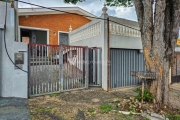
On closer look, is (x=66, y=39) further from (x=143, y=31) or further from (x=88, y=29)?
(x=143, y=31)

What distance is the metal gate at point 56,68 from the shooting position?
4738 mm

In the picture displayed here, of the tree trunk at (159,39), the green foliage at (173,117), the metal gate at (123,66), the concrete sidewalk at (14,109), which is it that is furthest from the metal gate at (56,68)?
the green foliage at (173,117)

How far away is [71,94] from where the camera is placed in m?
5.23

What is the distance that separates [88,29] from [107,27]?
64.7 inches

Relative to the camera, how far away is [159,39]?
387cm

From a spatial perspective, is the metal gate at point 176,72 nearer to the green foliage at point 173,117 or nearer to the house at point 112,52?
the house at point 112,52

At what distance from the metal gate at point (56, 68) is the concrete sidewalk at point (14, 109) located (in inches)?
27.9

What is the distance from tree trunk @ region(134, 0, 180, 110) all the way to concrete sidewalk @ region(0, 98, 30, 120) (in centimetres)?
386

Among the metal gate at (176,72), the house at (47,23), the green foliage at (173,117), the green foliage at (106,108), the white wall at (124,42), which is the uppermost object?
the house at (47,23)

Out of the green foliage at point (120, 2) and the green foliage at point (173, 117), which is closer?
the green foliage at point (173, 117)

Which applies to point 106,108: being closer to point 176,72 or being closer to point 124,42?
point 124,42

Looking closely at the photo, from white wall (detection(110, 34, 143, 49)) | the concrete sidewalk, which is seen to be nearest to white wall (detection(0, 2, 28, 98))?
the concrete sidewalk

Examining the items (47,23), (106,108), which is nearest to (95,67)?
(106,108)

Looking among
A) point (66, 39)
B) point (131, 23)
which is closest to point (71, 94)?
point (131, 23)
